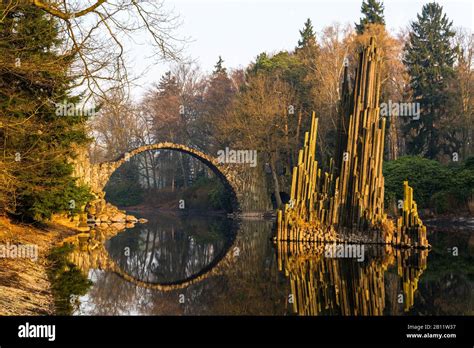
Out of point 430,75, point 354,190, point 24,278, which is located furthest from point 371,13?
point 24,278

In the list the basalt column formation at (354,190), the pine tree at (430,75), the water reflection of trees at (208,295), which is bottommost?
the water reflection of trees at (208,295)

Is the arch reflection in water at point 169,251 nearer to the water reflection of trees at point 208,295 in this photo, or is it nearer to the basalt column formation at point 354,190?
the water reflection of trees at point 208,295

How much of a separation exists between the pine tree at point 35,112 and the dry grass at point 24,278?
918mm

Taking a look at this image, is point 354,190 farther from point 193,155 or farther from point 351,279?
point 193,155

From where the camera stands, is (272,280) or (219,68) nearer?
(272,280)

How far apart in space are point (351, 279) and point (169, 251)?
12.8 metres

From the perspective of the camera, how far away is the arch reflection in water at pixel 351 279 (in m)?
13.7

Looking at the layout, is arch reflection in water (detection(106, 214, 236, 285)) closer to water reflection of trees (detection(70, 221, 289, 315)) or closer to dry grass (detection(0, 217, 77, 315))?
water reflection of trees (detection(70, 221, 289, 315))

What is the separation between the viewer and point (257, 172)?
51.6 m

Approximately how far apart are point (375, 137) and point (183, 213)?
37.8 meters

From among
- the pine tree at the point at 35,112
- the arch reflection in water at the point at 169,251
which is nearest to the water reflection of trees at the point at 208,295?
the arch reflection in water at the point at 169,251

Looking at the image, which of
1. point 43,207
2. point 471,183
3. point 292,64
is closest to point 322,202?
point 43,207

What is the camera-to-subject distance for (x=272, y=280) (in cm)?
1797
